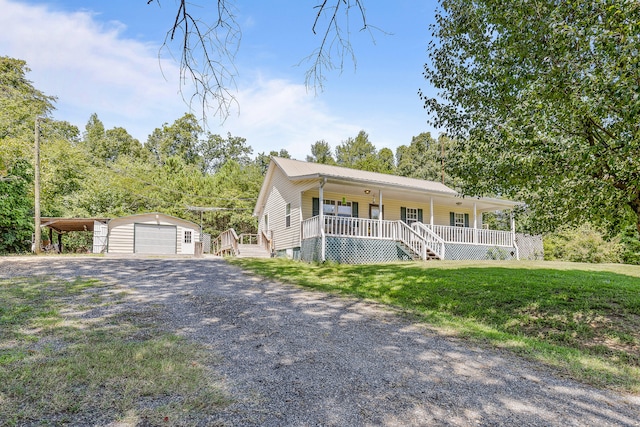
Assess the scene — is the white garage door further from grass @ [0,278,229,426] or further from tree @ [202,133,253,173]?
tree @ [202,133,253,173]

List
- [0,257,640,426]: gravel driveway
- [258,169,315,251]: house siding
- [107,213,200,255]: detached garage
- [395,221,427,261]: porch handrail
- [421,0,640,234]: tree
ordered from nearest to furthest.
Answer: [0,257,640,426]: gravel driveway
[421,0,640,234]: tree
[395,221,427,261]: porch handrail
[258,169,315,251]: house siding
[107,213,200,255]: detached garage

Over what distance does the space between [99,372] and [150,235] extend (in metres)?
21.0

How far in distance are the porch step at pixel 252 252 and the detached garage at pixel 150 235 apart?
22.9 feet

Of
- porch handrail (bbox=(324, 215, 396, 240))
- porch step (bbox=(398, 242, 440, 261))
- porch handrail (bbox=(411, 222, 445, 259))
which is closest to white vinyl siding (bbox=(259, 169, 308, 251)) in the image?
porch handrail (bbox=(324, 215, 396, 240))

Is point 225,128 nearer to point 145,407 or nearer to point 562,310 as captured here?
point 145,407

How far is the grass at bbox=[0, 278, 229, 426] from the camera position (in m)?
2.39

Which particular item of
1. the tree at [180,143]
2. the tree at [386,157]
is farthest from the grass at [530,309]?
the tree at [180,143]

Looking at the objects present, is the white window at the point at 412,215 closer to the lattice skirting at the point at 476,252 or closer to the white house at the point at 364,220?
the white house at the point at 364,220

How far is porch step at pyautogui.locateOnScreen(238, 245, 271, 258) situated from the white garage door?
7.13m

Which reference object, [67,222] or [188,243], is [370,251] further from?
[67,222]

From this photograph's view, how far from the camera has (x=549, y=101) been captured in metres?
5.07

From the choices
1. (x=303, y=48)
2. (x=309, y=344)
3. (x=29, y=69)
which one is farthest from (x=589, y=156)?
(x=29, y=69)

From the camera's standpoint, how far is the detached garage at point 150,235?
21.3m

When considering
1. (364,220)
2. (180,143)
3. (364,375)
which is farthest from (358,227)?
(180,143)
